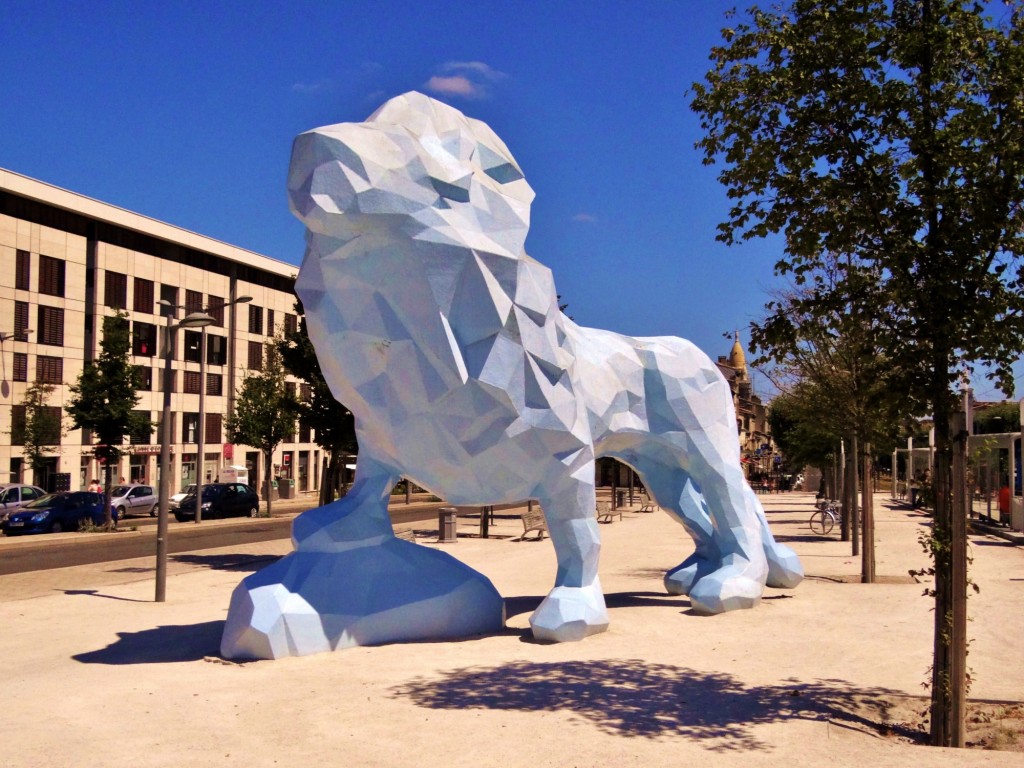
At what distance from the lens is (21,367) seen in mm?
37219

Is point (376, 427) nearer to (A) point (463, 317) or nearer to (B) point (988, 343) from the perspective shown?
(A) point (463, 317)

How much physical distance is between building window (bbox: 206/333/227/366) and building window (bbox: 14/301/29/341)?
33.0 feet

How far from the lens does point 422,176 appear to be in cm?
829

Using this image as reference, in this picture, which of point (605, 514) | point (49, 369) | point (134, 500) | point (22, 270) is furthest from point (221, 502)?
point (22, 270)

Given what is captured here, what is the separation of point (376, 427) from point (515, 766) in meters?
3.94

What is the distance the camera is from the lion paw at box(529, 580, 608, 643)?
887 centimetres

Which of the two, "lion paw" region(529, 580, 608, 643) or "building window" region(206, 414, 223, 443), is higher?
"building window" region(206, 414, 223, 443)

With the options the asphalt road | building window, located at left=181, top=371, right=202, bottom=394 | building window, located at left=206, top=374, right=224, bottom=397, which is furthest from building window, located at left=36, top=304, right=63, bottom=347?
the asphalt road

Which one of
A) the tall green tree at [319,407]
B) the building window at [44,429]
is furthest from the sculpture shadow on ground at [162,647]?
the building window at [44,429]

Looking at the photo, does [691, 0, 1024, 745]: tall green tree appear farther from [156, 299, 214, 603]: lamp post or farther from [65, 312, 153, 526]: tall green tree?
[65, 312, 153, 526]: tall green tree

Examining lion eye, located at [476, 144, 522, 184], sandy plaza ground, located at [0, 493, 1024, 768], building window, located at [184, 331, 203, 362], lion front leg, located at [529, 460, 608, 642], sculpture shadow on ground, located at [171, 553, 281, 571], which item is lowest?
sculpture shadow on ground, located at [171, 553, 281, 571]

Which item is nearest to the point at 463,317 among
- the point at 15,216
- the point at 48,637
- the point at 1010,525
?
the point at 48,637

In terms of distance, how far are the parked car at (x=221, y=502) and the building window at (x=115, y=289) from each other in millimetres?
13072

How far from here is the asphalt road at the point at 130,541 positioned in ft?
60.8
